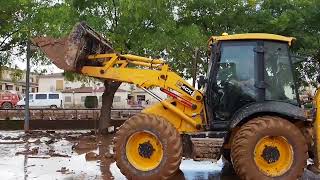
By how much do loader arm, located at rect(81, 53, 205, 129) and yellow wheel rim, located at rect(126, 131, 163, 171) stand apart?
83 cm

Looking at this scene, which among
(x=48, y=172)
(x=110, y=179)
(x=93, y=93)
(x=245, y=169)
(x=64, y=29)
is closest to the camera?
(x=245, y=169)

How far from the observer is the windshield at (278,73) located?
944 cm

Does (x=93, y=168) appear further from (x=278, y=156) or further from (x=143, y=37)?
(x=143, y=37)

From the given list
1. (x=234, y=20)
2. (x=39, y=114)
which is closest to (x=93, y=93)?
(x=39, y=114)

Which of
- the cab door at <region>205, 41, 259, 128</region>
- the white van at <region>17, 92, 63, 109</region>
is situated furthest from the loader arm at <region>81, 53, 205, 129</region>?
the white van at <region>17, 92, 63, 109</region>

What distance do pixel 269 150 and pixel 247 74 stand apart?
148 centimetres

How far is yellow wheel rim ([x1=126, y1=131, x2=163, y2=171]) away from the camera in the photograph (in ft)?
30.8

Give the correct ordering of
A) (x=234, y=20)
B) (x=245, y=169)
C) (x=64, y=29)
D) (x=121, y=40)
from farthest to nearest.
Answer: (x=234, y=20) → (x=121, y=40) → (x=64, y=29) → (x=245, y=169)

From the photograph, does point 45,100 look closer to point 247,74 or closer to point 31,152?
point 31,152

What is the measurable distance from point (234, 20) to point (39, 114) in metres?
12.8

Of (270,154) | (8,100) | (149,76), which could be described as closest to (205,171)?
(270,154)

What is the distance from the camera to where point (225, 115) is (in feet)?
31.4

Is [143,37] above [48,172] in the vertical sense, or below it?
above

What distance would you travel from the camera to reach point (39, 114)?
27.3m
